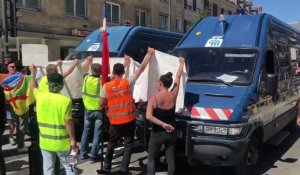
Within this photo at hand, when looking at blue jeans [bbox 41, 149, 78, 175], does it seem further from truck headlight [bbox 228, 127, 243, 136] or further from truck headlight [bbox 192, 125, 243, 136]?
truck headlight [bbox 228, 127, 243, 136]

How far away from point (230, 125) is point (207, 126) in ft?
1.05

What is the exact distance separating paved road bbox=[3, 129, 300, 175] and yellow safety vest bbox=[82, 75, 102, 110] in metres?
1.02

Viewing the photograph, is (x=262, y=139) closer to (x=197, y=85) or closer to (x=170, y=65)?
(x=197, y=85)

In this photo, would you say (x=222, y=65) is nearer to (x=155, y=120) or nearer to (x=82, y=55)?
(x=155, y=120)

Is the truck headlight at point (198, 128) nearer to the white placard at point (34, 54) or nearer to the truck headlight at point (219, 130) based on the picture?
the truck headlight at point (219, 130)

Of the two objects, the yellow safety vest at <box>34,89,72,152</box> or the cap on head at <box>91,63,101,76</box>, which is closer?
the yellow safety vest at <box>34,89,72,152</box>

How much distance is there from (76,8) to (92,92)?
1410 centimetres

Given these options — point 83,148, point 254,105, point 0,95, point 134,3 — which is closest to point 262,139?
point 254,105

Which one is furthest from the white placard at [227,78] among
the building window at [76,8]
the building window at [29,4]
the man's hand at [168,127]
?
the building window at [76,8]

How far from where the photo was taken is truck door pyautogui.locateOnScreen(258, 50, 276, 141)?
6.82 metres

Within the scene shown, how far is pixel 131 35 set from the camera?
10.5 m

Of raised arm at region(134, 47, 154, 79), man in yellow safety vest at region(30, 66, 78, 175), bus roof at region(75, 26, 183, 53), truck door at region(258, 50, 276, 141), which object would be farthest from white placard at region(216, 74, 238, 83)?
bus roof at region(75, 26, 183, 53)

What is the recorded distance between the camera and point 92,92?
25.3 ft

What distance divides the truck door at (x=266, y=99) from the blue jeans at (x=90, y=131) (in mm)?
2808
